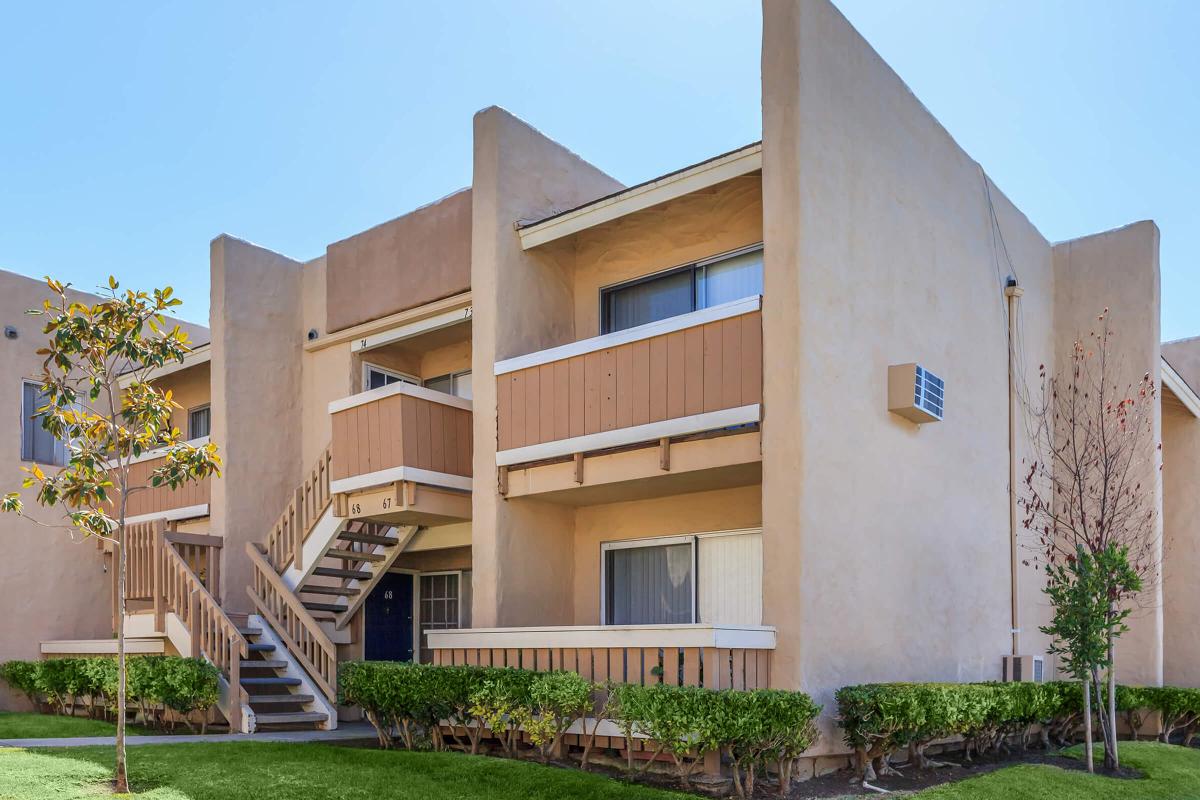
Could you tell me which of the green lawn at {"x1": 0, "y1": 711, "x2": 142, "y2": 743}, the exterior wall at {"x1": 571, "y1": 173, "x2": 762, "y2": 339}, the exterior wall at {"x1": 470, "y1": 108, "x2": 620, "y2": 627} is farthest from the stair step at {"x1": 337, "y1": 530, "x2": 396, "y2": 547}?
the exterior wall at {"x1": 571, "y1": 173, "x2": 762, "y2": 339}

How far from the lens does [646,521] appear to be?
13.2m

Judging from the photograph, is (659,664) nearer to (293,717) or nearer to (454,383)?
(293,717)

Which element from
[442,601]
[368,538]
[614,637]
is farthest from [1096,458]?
[368,538]

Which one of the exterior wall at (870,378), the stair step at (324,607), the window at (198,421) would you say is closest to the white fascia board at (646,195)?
the exterior wall at (870,378)

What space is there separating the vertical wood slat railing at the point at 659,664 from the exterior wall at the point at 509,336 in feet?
5.01

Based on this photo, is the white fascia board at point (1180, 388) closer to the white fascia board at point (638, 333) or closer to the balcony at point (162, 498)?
the white fascia board at point (638, 333)

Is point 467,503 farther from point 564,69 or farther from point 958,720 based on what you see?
point 958,720

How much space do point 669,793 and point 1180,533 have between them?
1282 cm

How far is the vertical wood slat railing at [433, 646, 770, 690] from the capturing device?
9.58 m

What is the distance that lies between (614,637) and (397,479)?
392 centimetres

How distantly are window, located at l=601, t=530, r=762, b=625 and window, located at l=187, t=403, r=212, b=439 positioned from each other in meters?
9.64

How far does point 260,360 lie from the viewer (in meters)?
17.1

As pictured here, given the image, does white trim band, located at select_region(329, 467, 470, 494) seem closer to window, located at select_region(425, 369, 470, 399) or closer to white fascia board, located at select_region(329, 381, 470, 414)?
white fascia board, located at select_region(329, 381, 470, 414)

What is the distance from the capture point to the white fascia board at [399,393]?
43.1 feet
